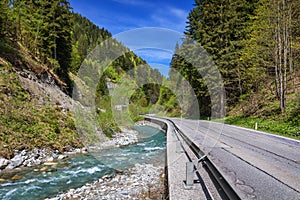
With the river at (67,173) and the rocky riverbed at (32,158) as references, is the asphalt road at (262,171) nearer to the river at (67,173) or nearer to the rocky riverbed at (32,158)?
the river at (67,173)

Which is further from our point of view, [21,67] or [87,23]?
[87,23]

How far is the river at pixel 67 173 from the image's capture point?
708 cm

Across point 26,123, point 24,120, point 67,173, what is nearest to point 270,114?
point 67,173

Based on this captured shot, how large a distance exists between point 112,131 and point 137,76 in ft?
20.8

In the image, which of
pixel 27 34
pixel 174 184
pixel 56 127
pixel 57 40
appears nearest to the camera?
pixel 174 184

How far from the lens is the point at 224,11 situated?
28031 millimetres

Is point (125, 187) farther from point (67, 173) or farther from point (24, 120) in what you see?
point (24, 120)

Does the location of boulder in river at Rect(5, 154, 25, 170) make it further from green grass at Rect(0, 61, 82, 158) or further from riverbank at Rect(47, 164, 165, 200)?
riverbank at Rect(47, 164, 165, 200)

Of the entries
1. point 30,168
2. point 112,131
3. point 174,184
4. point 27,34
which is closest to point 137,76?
point 112,131

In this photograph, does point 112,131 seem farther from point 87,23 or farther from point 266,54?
point 87,23

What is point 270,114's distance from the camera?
Result: 58.9 ft

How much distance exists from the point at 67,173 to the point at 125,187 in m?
3.15

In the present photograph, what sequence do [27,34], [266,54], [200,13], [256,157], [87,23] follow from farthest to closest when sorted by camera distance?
[87,23] → [200,13] → [27,34] → [266,54] → [256,157]

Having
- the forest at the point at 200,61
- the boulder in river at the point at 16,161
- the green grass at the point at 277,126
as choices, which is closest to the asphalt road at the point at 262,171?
the green grass at the point at 277,126
